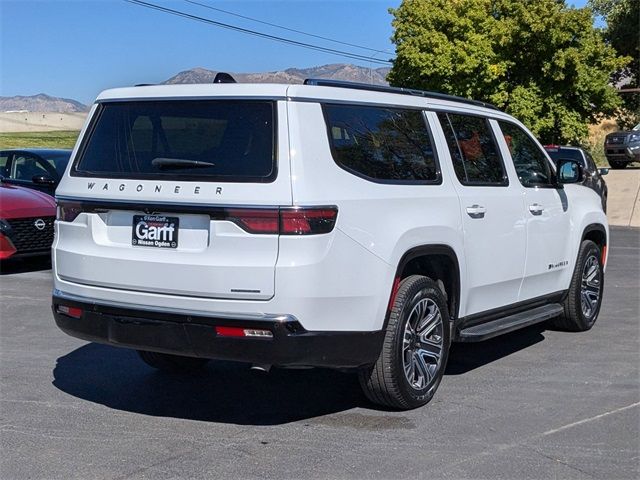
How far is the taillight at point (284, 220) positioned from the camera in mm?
4492

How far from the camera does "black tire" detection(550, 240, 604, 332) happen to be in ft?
25.1

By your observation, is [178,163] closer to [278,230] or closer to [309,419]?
[278,230]

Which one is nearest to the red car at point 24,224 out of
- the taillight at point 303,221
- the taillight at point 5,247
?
the taillight at point 5,247

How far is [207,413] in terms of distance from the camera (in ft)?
17.6

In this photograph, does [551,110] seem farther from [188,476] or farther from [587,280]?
[188,476]

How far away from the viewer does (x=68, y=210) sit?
5.23 m

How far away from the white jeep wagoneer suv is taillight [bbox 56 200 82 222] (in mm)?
16

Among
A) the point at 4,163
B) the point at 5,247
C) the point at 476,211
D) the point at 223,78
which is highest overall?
the point at 223,78

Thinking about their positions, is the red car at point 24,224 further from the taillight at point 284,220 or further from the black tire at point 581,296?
the taillight at point 284,220

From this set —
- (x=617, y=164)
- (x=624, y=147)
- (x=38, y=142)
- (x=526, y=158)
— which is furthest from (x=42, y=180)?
(x=38, y=142)

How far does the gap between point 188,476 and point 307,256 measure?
4.20 ft

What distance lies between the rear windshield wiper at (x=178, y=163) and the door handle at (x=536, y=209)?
9.63ft

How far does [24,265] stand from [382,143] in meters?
8.22

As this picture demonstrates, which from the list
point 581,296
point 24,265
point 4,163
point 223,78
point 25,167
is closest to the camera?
point 223,78
